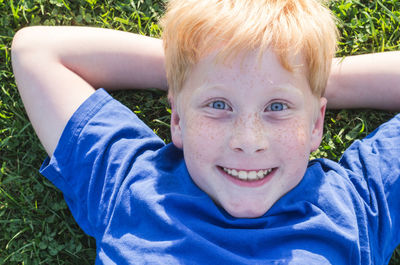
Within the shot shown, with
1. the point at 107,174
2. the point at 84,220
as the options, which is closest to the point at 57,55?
the point at 107,174

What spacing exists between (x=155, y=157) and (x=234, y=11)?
84 centimetres

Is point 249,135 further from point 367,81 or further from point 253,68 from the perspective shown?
point 367,81

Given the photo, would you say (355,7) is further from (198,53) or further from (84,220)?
(84,220)

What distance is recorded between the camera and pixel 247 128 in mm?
1968

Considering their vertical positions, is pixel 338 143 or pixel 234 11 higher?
pixel 234 11

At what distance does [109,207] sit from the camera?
2.33 meters

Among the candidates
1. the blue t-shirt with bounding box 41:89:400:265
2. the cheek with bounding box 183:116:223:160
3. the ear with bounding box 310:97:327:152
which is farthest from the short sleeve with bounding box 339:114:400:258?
the cheek with bounding box 183:116:223:160

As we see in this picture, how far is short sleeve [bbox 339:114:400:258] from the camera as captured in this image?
225 centimetres

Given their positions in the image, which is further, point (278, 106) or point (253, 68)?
point (278, 106)

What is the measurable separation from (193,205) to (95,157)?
550mm

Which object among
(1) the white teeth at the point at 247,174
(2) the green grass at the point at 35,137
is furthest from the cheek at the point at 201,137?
(2) the green grass at the point at 35,137

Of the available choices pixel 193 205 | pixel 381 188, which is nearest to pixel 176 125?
pixel 193 205

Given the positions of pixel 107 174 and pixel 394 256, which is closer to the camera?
pixel 107 174

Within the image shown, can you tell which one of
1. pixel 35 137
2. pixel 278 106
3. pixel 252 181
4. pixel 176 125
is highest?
pixel 278 106
